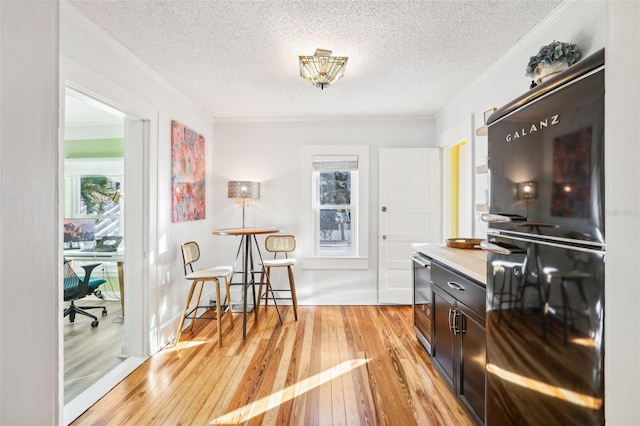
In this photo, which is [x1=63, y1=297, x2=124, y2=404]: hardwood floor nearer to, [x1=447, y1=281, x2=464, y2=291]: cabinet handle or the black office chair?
the black office chair

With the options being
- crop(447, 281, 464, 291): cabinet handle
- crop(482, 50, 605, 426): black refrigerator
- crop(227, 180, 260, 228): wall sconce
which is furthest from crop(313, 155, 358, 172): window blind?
crop(482, 50, 605, 426): black refrigerator

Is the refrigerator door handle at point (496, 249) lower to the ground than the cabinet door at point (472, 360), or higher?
higher

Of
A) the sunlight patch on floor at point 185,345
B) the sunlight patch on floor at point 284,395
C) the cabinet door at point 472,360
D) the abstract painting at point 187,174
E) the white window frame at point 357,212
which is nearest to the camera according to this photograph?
the cabinet door at point 472,360

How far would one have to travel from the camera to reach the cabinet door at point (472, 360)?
64.0 inches

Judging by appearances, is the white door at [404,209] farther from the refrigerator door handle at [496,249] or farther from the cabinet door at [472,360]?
the refrigerator door handle at [496,249]

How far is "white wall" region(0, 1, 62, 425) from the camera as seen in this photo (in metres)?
0.40

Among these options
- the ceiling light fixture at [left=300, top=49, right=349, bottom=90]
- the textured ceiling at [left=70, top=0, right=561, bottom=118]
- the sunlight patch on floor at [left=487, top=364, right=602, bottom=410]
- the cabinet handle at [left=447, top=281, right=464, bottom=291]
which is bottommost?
the sunlight patch on floor at [left=487, top=364, right=602, bottom=410]

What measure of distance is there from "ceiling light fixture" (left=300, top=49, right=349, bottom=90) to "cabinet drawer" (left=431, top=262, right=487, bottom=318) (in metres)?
1.65

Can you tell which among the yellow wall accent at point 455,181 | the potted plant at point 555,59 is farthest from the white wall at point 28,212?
the yellow wall accent at point 455,181

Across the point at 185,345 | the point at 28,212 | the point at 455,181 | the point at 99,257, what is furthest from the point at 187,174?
the point at 455,181

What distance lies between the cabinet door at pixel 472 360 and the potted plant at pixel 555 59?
1390 millimetres

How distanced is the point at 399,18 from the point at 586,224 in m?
1.73

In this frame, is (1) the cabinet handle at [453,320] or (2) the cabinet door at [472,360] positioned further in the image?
(1) the cabinet handle at [453,320]

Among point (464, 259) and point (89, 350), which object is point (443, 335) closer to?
point (464, 259)
